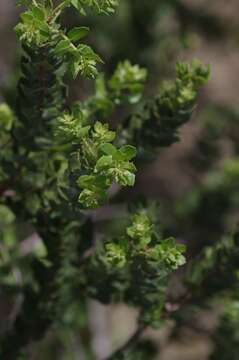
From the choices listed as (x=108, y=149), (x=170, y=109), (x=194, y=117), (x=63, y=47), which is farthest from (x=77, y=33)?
(x=194, y=117)

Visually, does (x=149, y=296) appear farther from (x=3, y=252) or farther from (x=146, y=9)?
(x=146, y=9)

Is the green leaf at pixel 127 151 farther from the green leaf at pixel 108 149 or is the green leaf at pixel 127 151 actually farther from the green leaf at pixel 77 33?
the green leaf at pixel 77 33

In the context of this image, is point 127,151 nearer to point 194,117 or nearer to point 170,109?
point 170,109

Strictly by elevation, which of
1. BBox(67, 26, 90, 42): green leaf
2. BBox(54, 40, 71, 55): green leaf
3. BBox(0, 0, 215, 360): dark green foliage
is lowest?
BBox(0, 0, 215, 360): dark green foliage

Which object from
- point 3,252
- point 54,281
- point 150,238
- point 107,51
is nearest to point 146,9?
point 107,51

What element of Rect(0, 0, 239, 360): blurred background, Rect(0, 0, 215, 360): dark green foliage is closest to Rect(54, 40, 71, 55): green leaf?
Rect(0, 0, 215, 360): dark green foliage

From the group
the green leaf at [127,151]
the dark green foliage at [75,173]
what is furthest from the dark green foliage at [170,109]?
the green leaf at [127,151]

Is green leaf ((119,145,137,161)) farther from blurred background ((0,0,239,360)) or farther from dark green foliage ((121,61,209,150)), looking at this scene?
blurred background ((0,0,239,360))

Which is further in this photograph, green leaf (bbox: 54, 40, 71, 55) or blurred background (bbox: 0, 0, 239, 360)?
blurred background (bbox: 0, 0, 239, 360)

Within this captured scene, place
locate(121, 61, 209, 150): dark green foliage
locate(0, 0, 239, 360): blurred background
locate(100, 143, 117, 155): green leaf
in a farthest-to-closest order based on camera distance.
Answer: locate(0, 0, 239, 360): blurred background < locate(121, 61, 209, 150): dark green foliage < locate(100, 143, 117, 155): green leaf
